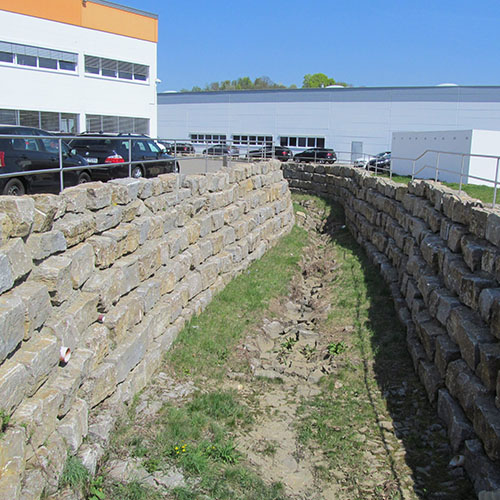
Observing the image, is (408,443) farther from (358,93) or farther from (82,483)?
(358,93)

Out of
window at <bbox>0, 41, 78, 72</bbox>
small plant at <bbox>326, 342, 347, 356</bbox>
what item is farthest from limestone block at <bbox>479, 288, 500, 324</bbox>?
window at <bbox>0, 41, 78, 72</bbox>

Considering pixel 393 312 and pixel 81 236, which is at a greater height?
pixel 81 236

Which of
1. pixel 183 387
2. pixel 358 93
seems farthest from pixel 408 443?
pixel 358 93

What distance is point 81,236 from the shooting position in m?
6.56

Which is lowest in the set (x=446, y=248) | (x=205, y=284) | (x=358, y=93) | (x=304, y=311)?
(x=304, y=311)

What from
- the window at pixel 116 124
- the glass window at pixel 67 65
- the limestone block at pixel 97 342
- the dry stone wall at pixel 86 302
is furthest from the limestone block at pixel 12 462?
the window at pixel 116 124

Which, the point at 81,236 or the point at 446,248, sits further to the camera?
the point at 446,248

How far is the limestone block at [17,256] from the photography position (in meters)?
4.82

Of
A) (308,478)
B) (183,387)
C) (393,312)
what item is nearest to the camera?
(308,478)

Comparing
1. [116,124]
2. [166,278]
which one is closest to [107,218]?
[166,278]

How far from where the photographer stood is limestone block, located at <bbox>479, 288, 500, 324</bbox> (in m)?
6.27

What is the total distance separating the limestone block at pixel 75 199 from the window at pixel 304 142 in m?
45.6

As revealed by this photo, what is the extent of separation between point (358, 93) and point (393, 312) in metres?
41.7

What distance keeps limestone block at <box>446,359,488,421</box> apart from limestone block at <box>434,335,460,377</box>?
14 centimetres
